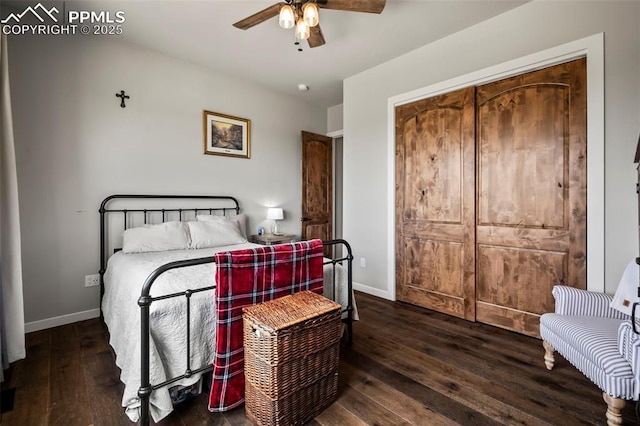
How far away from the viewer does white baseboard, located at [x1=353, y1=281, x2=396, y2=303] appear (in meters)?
3.46

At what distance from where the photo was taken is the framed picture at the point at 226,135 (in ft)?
11.9

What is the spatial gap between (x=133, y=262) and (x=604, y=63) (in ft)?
12.5

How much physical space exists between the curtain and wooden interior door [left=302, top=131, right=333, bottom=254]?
3186 millimetres

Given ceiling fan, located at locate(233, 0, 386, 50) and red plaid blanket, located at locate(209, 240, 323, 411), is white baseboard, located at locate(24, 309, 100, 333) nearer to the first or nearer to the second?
red plaid blanket, located at locate(209, 240, 323, 411)

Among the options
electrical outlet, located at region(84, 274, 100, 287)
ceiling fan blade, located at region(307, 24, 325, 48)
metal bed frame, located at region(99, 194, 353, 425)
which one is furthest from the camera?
electrical outlet, located at region(84, 274, 100, 287)

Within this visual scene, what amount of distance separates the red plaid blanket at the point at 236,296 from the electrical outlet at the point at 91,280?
2.01 meters

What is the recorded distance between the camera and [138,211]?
3094 millimetres

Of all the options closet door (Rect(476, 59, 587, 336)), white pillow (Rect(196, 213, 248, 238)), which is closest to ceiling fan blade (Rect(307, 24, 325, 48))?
closet door (Rect(476, 59, 587, 336))

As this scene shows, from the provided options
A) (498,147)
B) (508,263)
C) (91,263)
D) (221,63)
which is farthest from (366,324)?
(221,63)

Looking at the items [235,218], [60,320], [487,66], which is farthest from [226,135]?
[487,66]

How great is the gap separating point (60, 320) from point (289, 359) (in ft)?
8.51

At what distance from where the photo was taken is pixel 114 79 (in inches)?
116

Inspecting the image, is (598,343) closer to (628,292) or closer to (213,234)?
(628,292)

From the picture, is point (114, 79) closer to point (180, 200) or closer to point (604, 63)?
point (180, 200)
